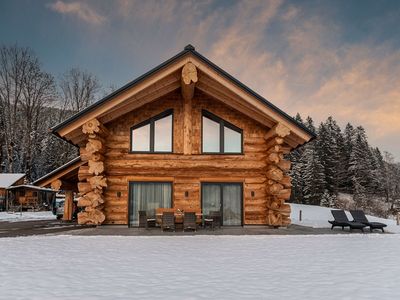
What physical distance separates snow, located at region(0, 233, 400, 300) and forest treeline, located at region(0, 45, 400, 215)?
A: 27.3 m

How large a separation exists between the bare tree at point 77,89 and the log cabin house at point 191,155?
22.7 meters

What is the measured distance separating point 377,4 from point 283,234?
49.7 feet

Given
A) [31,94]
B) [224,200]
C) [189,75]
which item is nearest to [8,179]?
[31,94]

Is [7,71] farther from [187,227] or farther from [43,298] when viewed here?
[43,298]

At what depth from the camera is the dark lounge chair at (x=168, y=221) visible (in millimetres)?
12648

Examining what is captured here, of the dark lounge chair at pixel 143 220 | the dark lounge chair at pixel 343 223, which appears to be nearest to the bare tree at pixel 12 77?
the dark lounge chair at pixel 143 220

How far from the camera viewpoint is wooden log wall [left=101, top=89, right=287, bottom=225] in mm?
14156

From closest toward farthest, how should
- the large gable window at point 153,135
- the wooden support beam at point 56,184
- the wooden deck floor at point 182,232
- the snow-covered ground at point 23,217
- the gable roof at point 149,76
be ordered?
the wooden deck floor at point 182,232, the gable roof at point 149,76, the large gable window at point 153,135, the wooden support beam at point 56,184, the snow-covered ground at point 23,217

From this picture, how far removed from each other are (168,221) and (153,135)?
3.89 metres

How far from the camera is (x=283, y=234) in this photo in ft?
39.4

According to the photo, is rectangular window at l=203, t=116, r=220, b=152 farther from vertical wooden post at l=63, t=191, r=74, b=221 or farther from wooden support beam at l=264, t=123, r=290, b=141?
vertical wooden post at l=63, t=191, r=74, b=221

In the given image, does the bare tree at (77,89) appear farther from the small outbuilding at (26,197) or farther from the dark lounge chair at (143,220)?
the dark lounge chair at (143,220)

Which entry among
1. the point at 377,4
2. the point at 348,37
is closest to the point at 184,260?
the point at 348,37

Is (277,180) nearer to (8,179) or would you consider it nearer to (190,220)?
(190,220)
